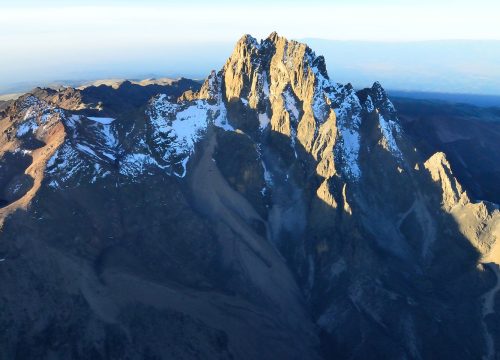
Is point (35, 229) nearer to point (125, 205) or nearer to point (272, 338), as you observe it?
point (125, 205)

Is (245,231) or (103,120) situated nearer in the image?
(245,231)

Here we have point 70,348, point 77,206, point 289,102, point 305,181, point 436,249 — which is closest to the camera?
point 70,348

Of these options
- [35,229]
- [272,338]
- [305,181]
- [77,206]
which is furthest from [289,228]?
[35,229]

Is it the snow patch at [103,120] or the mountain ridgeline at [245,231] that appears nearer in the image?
the mountain ridgeline at [245,231]

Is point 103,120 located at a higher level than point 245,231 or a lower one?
higher

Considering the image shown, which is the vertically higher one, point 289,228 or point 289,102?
point 289,102

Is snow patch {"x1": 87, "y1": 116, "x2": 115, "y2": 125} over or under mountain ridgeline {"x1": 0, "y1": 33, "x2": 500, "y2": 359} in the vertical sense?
over

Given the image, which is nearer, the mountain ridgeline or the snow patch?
the mountain ridgeline

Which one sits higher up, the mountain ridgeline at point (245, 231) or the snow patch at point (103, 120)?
the snow patch at point (103, 120)
